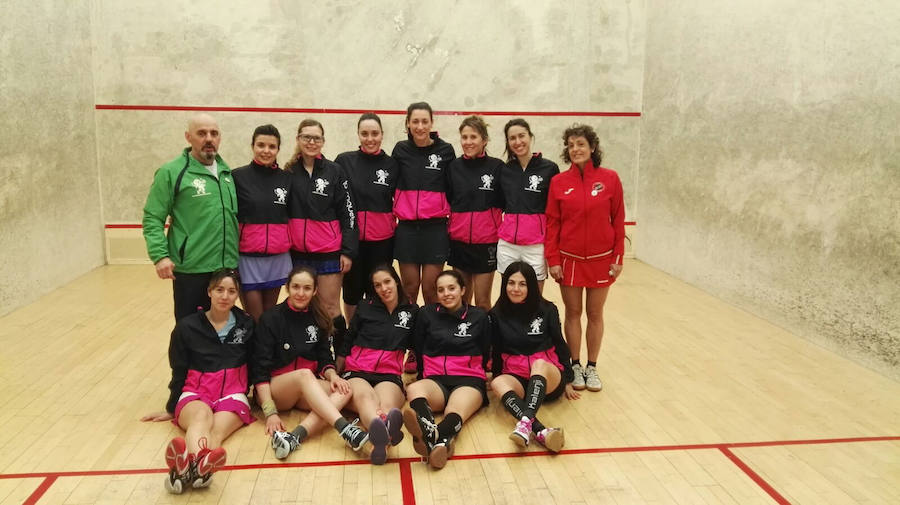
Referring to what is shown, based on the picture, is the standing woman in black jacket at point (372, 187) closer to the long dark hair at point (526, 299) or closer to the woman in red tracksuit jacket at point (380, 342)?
the woman in red tracksuit jacket at point (380, 342)

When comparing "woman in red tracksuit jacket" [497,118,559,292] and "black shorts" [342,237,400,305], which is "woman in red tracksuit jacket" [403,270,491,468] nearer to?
"woman in red tracksuit jacket" [497,118,559,292]

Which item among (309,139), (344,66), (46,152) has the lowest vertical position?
(46,152)

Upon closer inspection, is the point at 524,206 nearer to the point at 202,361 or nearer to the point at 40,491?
the point at 202,361

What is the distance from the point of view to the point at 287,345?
268cm

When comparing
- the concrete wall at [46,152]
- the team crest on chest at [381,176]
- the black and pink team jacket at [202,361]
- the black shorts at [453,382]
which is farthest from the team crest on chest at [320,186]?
the concrete wall at [46,152]

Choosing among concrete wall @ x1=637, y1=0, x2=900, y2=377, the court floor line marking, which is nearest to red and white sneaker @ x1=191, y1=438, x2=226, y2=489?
the court floor line marking

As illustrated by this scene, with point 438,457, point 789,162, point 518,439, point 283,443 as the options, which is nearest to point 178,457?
point 283,443

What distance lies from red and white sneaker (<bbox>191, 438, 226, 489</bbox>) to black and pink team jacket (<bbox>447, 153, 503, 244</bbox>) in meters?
1.55

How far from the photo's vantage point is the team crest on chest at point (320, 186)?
299 cm

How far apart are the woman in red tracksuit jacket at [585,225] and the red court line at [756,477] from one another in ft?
2.43

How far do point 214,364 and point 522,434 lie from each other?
119cm

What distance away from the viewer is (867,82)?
3.55 meters

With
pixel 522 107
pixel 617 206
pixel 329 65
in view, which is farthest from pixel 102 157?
pixel 617 206

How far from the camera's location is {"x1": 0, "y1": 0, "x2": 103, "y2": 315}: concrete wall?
4441mm
